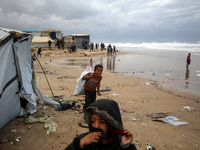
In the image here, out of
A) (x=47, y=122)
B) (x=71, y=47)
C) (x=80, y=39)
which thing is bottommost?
(x=47, y=122)

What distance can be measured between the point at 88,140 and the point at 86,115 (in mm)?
222

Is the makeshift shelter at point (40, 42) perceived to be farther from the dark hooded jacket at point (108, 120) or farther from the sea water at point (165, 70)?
the dark hooded jacket at point (108, 120)

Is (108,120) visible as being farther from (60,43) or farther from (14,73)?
(60,43)

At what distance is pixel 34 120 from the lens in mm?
3830

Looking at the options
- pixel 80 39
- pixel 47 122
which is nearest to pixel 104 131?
pixel 47 122

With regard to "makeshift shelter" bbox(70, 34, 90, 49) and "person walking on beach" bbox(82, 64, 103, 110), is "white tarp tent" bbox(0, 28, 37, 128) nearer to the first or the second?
"person walking on beach" bbox(82, 64, 103, 110)

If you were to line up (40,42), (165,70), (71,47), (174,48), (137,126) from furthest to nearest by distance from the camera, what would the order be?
1. (174,48)
2. (71,47)
3. (40,42)
4. (165,70)
5. (137,126)

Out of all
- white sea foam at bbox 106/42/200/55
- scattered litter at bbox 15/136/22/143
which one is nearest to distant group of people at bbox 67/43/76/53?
white sea foam at bbox 106/42/200/55

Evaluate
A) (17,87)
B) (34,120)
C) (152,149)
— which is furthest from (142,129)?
(17,87)

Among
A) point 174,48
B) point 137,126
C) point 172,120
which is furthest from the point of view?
point 174,48

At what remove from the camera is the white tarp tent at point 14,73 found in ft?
10.7

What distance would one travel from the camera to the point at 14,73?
378 cm

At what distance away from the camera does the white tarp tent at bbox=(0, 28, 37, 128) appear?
3273 mm

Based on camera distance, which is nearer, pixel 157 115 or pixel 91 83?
pixel 91 83
